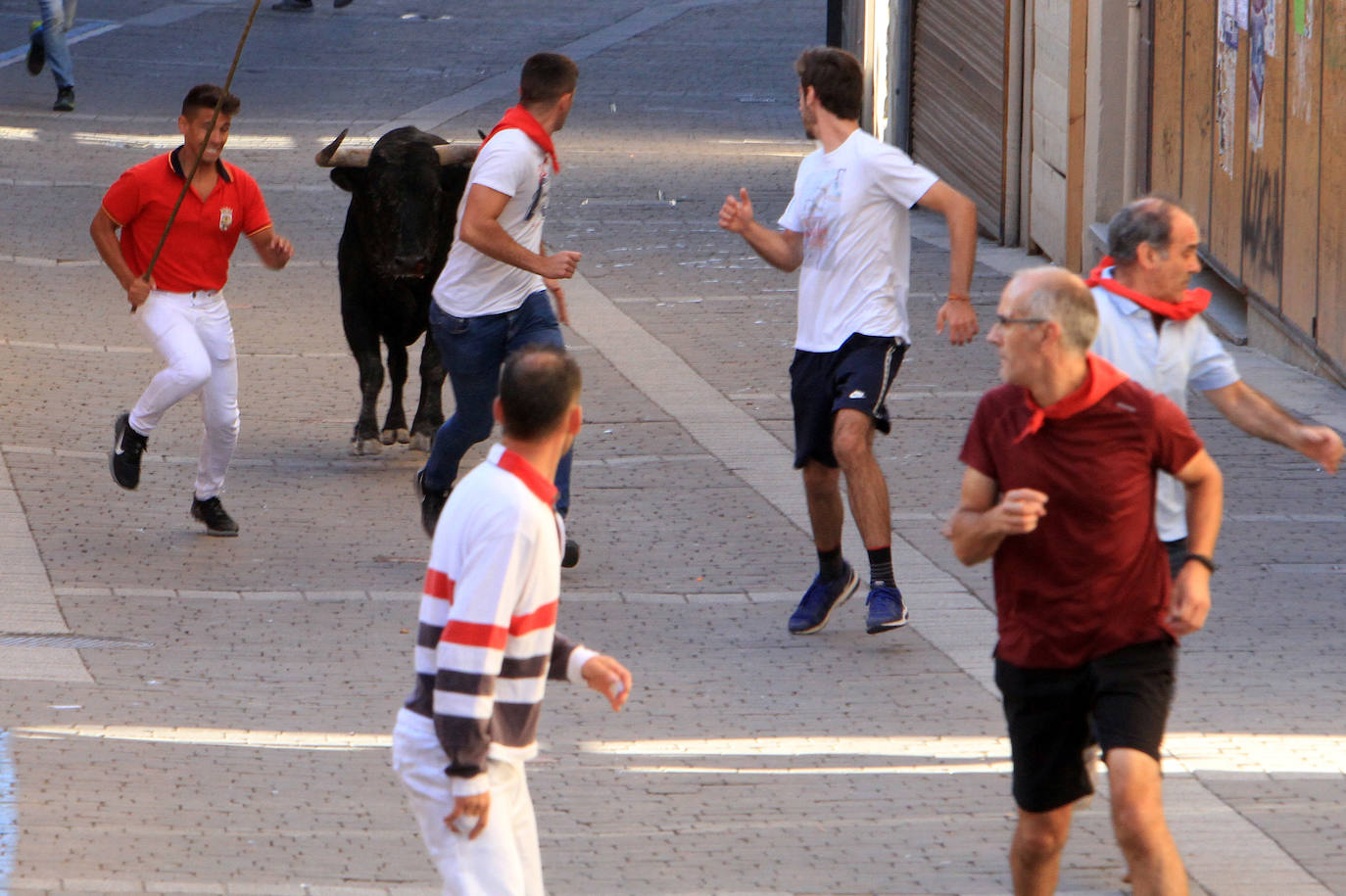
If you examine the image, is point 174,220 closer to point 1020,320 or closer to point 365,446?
point 365,446

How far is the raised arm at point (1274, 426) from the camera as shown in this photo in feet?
16.0

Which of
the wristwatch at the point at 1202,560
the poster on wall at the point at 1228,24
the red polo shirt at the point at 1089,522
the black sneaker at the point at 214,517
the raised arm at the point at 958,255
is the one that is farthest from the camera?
the poster on wall at the point at 1228,24

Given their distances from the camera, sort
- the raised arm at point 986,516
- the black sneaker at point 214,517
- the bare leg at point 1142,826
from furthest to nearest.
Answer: the black sneaker at point 214,517
the bare leg at point 1142,826
the raised arm at point 986,516

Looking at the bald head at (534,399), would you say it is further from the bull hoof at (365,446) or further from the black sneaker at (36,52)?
the black sneaker at (36,52)

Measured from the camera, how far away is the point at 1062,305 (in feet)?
14.0

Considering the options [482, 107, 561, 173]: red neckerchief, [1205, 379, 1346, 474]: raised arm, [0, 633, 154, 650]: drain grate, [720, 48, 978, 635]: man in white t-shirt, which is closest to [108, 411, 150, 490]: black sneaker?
[0, 633, 154, 650]: drain grate

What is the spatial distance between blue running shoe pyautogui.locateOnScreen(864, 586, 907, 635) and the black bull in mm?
3877

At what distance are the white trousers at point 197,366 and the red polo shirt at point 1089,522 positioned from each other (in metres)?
4.69

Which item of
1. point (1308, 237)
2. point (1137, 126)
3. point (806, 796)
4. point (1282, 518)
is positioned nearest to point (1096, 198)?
point (1137, 126)

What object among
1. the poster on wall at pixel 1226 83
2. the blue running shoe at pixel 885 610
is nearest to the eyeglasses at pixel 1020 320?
the blue running shoe at pixel 885 610

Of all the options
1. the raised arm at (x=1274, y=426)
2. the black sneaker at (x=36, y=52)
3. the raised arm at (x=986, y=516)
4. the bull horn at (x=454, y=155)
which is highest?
the raised arm at (x=986, y=516)

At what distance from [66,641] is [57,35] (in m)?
18.0

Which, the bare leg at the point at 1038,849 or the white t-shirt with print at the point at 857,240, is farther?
the white t-shirt with print at the point at 857,240

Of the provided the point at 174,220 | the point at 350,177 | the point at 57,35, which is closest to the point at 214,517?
the point at 174,220
